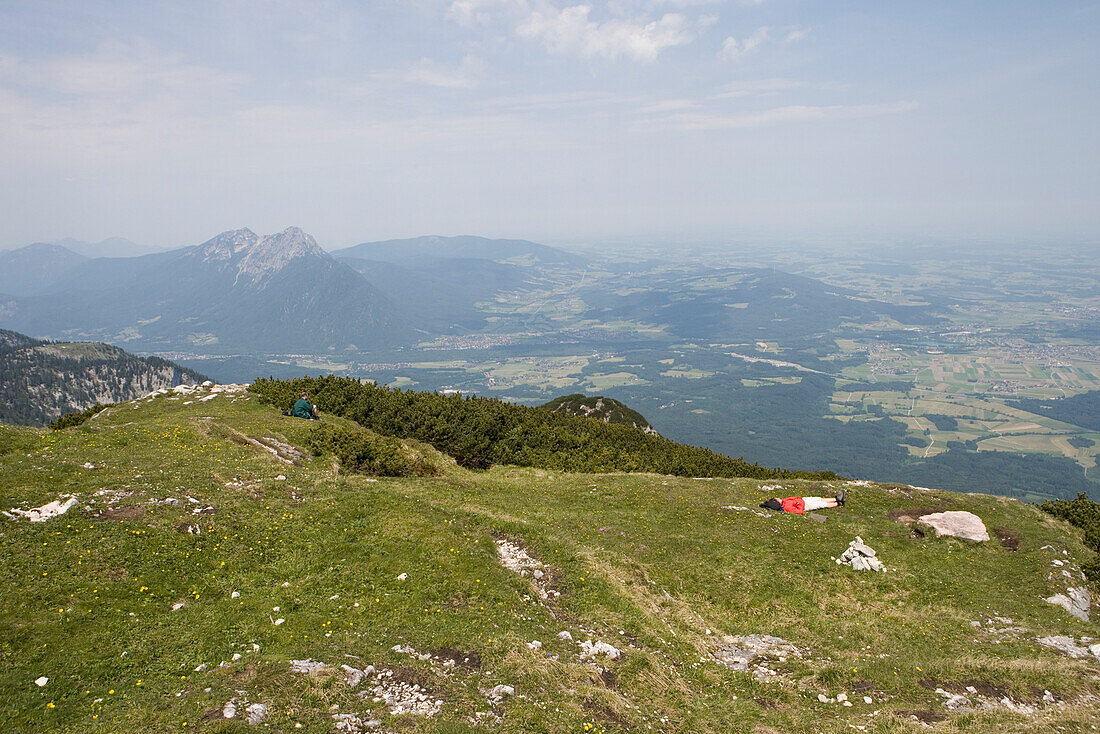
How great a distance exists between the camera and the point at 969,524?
1137 inches

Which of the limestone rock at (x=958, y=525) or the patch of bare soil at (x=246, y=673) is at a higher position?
the patch of bare soil at (x=246, y=673)

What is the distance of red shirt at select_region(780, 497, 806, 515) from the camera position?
3117 cm

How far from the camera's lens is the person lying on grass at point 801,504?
3125cm

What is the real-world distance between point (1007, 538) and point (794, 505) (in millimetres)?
10787

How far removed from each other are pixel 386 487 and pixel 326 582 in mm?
9919

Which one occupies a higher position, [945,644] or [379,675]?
[379,675]

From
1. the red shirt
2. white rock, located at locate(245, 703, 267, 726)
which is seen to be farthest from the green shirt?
the red shirt

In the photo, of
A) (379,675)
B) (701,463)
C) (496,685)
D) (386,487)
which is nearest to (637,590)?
(496,685)

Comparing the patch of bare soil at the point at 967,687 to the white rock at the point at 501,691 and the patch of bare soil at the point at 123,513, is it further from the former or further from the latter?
the patch of bare soil at the point at 123,513

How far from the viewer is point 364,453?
33.0 metres

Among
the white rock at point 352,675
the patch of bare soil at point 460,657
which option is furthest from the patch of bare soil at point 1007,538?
the white rock at point 352,675

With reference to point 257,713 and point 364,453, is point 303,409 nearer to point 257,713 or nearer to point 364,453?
point 364,453

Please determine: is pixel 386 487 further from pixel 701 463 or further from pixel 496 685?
pixel 701 463

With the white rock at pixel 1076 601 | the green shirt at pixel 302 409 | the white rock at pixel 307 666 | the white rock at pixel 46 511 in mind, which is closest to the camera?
the white rock at pixel 307 666
